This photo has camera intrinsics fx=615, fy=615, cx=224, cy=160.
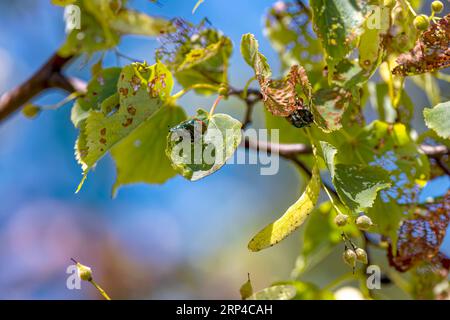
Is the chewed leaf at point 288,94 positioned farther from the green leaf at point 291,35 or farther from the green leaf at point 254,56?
the green leaf at point 291,35

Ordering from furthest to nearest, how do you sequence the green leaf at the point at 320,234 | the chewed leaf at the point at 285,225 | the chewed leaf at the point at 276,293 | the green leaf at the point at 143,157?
the green leaf at the point at 320,234, the green leaf at the point at 143,157, the chewed leaf at the point at 276,293, the chewed leaf at the point at 285,225

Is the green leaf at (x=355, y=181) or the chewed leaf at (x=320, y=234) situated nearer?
the green leaf at (x=355, y=181)

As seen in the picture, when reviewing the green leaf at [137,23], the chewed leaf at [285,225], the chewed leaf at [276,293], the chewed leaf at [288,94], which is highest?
the green leaf at [137,23]

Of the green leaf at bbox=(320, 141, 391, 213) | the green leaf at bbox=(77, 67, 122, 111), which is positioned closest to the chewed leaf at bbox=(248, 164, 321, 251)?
the green leaf at bbox=(320, 141, 391, 213)

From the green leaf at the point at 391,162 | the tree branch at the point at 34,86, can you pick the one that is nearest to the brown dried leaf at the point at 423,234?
the green leaf at the point at 391,162
